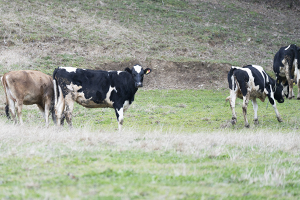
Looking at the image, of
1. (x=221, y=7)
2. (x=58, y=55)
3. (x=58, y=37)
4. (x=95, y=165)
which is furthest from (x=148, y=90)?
(x=221, y=7)

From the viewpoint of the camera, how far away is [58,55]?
27.8m

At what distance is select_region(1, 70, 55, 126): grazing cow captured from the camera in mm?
12500

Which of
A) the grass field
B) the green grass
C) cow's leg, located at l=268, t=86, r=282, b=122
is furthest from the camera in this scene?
cow's leg, located at l=268, t=86, r=282, b=122

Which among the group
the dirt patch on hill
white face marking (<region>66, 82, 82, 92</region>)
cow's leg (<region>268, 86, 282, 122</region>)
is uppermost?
white face marking (<region>66, 82, 82, 92</region>)

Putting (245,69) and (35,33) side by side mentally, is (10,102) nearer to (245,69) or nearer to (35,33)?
(245,69)

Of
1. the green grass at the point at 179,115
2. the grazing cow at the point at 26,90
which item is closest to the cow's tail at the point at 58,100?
the grazing cow at the point at 26,90

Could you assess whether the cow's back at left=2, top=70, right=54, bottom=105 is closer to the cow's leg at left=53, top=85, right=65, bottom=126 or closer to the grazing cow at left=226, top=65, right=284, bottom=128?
the cow's leg at left=53, top=85, right=65, bottom=126

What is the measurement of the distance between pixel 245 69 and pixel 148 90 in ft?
35.3

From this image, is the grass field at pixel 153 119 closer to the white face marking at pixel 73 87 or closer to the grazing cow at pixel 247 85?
the grazing cow at pixel 247 85

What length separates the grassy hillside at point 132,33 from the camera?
93.1ft

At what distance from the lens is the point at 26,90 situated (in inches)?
496

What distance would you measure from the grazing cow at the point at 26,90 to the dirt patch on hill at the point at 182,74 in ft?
44.0

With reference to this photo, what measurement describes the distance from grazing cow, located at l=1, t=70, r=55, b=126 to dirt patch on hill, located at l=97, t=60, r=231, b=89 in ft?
44.0

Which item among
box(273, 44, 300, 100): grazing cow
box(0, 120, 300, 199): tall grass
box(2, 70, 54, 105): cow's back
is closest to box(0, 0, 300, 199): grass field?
box(0, 120, 300, 199): tall grass
